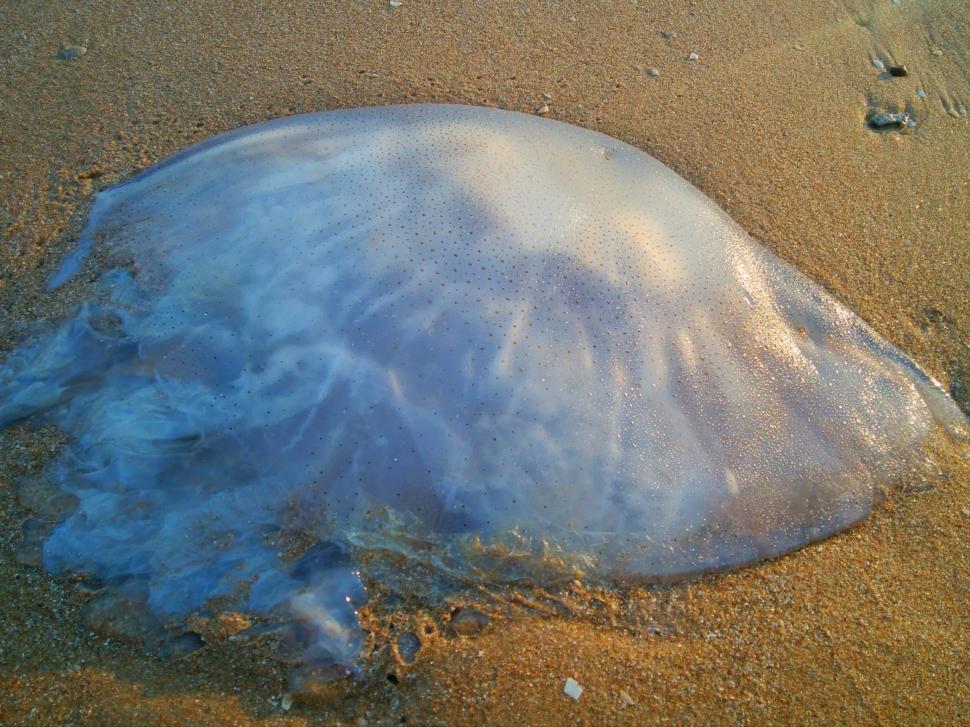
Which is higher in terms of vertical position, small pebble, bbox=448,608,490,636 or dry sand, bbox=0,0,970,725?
dry sand, bbox=0,0,970,725

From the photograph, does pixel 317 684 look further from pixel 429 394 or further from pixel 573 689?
pixel 429 394

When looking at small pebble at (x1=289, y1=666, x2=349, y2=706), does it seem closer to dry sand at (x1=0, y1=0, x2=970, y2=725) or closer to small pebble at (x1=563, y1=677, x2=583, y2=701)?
dry sand at (x1=0, y1=0, x2=970, y2=725)

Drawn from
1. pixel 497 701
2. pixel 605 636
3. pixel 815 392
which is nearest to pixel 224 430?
pixel 497 701

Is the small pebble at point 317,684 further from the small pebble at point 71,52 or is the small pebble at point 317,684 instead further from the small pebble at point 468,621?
the small pebble at point 71,52

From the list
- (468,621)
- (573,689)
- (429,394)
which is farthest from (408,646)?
(429,394)

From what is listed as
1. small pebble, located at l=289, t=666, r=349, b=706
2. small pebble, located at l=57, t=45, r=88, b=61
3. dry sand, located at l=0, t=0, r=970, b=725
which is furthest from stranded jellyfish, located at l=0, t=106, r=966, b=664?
small pebble, located at l=57, t=45, r=88, b=61

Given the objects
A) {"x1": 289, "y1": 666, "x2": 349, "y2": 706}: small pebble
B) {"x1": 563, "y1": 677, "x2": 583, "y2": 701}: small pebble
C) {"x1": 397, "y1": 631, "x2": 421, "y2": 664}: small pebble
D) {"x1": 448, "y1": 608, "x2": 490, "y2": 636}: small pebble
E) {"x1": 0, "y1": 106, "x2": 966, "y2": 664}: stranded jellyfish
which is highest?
{"x1": 0, "y1": 106, "x2": 966, "y2": 664}: stranded jellyfish

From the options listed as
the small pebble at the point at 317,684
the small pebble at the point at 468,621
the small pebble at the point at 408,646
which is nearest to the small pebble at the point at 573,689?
the small pebble at the point at 468,621
